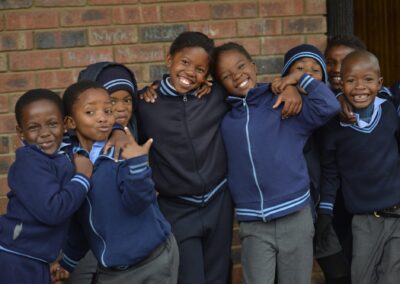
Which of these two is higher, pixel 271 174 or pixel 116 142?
pixel 116 142

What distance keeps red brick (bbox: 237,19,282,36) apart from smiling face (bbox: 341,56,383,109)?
0.70 metres

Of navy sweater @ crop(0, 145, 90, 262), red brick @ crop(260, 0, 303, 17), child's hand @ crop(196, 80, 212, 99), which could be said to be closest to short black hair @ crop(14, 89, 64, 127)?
navy sweater @ crop(0, 145, 90, 262)

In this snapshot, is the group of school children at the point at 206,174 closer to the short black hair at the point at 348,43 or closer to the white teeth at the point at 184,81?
the white teeth at the point at 184,81

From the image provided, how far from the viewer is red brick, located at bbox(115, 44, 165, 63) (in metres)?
3.90

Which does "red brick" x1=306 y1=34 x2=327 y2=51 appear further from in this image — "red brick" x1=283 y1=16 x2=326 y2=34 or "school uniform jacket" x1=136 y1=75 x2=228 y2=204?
"school uniform jacket" x1=136 y1=75 x2=228 y2=204

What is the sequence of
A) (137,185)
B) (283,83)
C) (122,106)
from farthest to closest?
(283,83) < (122,106) < (137,185)


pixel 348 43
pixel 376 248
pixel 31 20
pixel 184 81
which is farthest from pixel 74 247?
pixel 348 43

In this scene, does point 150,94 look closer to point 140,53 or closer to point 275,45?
point 140,53

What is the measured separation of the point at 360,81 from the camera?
3391mm

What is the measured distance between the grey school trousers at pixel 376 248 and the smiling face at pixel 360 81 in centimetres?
58

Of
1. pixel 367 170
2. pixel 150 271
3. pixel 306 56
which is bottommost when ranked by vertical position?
pixel 150 271

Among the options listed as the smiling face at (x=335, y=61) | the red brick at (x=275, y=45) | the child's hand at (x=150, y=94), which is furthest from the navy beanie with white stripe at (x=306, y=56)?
the child's hand at (x=150, y=94)

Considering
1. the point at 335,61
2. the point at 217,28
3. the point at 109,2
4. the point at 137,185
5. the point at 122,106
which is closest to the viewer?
the point at 137,185

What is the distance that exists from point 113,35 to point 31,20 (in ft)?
1.46
